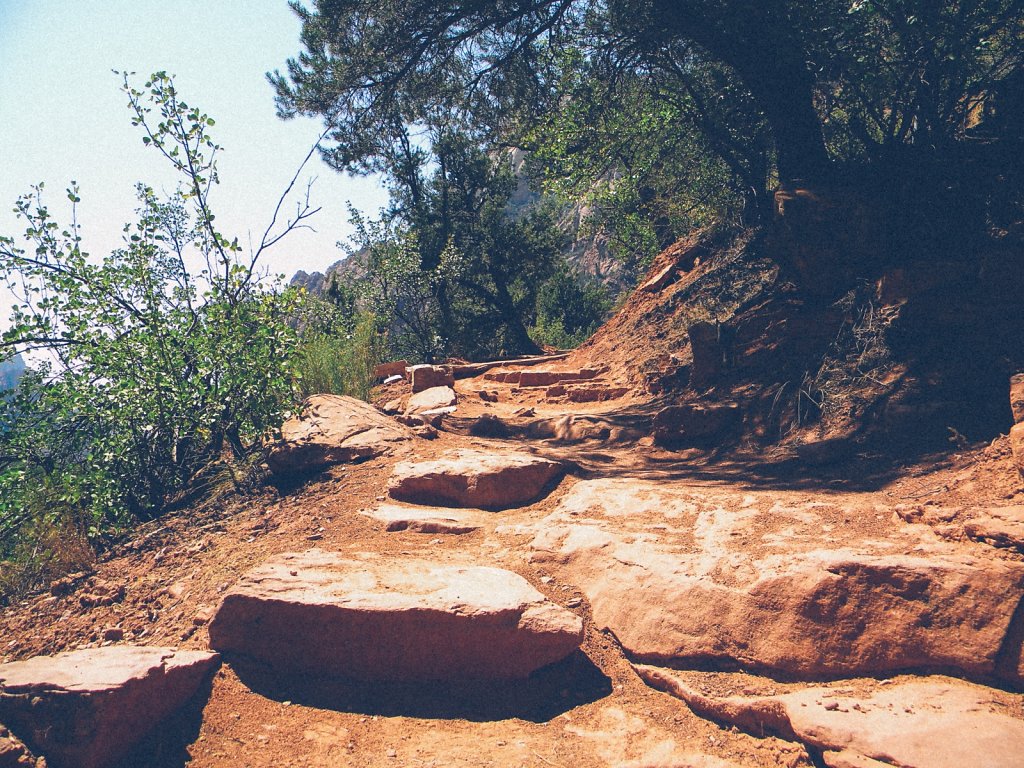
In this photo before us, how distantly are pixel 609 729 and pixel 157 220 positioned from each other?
4753mm

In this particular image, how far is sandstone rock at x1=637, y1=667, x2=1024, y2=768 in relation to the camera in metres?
1.72

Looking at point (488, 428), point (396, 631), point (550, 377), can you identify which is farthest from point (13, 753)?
point (550, 377)

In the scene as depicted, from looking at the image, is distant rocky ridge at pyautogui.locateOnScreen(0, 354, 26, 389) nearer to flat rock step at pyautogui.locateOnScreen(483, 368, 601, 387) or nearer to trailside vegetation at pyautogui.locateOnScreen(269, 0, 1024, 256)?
trailside vegetation at pyautogui.locateOnScreen(269, 0, 1024, 256)

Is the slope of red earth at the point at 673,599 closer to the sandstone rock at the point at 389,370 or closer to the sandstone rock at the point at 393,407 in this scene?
the sandstone rock at the point at 393,407

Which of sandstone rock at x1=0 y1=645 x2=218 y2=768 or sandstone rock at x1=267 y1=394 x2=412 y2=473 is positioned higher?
sandstone rock at x1=267 y1=394 x2=412 y2=473

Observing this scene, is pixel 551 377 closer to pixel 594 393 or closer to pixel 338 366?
pixel 594 393

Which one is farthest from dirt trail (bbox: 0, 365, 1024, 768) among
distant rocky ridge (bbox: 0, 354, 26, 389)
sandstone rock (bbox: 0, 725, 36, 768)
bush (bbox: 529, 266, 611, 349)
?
bush (bbox: 529, 266, 611, 349)

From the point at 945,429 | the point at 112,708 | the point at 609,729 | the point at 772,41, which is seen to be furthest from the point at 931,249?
the point at 112,708

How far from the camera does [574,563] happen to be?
3162mm

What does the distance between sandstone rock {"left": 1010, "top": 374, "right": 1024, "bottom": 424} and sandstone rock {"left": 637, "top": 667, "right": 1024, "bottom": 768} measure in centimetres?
182

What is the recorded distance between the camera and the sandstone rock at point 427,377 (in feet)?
26.0

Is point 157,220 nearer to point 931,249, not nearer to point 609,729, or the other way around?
point 609,729

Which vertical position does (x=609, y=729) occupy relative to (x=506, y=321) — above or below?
below

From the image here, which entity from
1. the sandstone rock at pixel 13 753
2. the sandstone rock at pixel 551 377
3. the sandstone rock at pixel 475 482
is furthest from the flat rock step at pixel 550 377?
the sandstone rock at pixel 13 753
